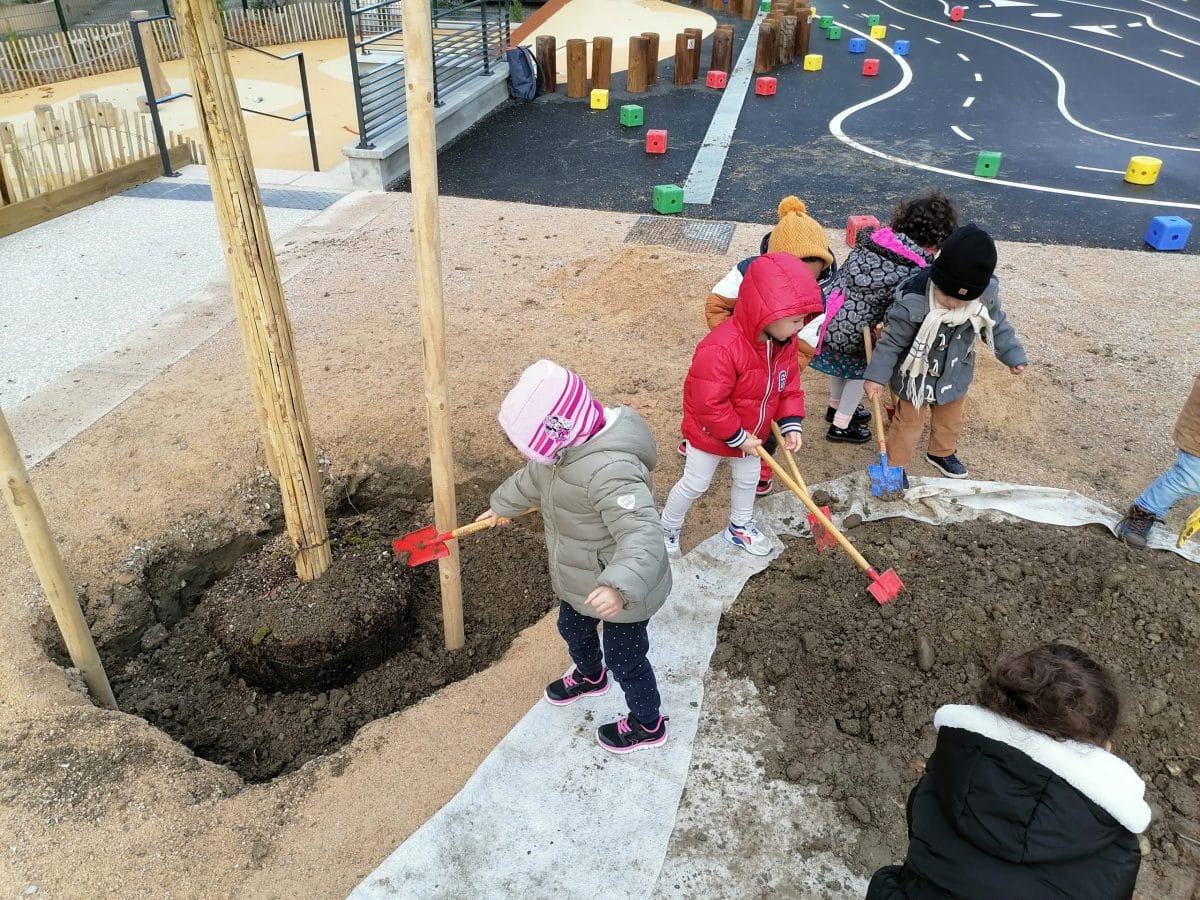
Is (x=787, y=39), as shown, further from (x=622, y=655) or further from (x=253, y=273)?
(x=622, y=655)

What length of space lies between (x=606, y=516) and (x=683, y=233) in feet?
19.7

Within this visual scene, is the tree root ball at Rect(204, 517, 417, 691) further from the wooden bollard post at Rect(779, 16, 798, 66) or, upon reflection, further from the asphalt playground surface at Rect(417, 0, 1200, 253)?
the wooden bollard post at Rect(779, 16, 798, 66)

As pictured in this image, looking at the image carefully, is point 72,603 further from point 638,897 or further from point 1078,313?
point 1078,313

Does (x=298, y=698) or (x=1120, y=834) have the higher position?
(x=1120, y=834)

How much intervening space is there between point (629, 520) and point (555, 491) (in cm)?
29

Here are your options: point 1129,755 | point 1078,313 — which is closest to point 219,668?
point 1129,755

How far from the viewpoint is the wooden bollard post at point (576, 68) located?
1280cm

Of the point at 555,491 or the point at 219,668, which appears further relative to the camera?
the point at 219,668

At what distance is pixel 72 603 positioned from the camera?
3139 millimetres

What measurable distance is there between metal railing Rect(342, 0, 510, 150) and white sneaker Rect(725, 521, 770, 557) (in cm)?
641

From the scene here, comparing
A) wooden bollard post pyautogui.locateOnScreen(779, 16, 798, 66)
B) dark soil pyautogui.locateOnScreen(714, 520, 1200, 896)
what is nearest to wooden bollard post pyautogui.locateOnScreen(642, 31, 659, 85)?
→ wooden bollard post pyautogui.locateOnScreen(779, 16, 798, 66)

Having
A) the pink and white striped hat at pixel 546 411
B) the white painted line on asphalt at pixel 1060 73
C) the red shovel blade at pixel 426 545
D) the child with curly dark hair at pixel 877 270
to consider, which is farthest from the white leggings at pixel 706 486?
the white painted line on asphalt at pixel 1060 73

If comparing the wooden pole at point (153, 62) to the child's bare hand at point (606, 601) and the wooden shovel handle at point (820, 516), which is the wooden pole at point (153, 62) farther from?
the child's bare hand at point (606, 601)

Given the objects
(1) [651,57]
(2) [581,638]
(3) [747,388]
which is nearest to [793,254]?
(3) [747,388]
